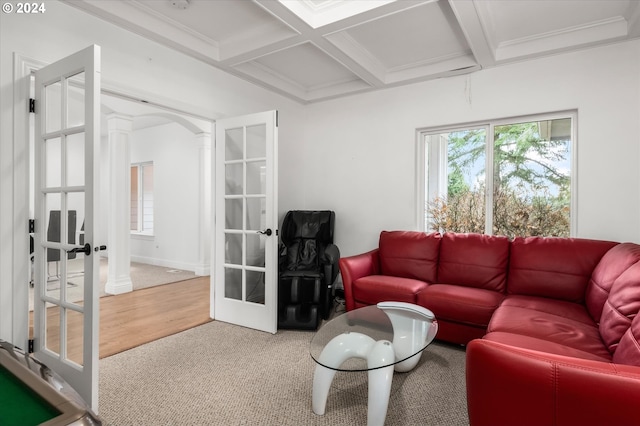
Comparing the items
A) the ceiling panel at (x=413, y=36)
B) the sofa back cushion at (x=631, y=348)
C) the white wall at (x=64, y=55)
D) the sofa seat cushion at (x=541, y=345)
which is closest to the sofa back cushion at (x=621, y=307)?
the sofa seat cushion at (x=541, y=345)

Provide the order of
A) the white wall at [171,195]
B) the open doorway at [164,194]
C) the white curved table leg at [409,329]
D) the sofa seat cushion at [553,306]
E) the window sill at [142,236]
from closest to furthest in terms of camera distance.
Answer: the white curved table leg at [409,329]
the sofa seat cushion at [553,306]
the open doorway at [164,194]
the white wall at [171,195]
the window sill at [142,236]

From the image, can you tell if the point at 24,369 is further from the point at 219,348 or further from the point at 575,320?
the point at 575,320

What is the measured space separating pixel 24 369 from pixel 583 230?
3813 millimetres

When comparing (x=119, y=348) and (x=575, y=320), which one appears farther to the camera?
(x=119, y=348)

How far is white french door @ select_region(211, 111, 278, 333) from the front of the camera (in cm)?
319

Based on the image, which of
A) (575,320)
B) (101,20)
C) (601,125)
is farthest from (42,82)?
(601,125)

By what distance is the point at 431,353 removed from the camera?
2688 millimetres

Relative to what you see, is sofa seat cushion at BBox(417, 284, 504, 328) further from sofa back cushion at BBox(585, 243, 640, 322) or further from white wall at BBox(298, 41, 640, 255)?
white wall at BBox(298, 41, 640, 255)

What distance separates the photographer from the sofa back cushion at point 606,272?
2100 millimetres

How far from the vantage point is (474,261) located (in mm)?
3107

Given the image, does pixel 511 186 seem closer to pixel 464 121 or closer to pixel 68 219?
pixel 464 121

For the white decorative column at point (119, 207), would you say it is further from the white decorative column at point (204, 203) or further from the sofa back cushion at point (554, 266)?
the sofa back cushion at point (554, 266)

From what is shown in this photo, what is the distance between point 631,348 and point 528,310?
101 cm

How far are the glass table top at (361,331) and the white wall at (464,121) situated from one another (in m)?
1.72
